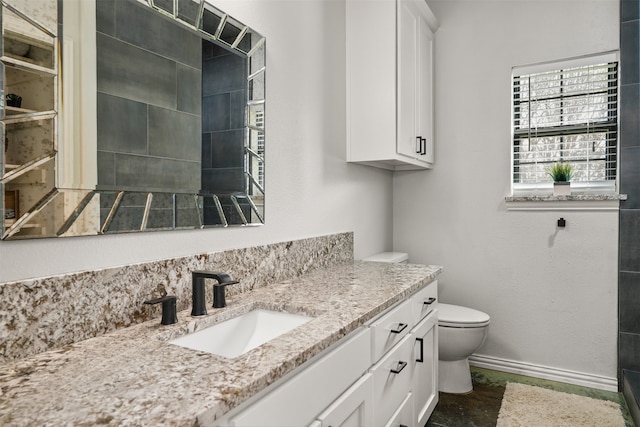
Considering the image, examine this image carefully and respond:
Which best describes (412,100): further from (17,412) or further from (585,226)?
(17,412)

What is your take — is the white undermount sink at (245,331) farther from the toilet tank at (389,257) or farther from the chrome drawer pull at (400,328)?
the toilet tank at (389,257)

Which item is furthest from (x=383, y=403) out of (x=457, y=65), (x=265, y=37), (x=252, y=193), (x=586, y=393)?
(x=457, y=65)

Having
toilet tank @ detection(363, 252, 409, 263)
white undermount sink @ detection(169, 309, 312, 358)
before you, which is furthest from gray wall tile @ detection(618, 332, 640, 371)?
white undermount sink @ detection(169, 309, 312, 358)

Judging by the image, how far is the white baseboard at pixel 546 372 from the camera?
2.51m

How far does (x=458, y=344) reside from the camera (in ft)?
7.79

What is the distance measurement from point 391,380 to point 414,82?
1.81 m

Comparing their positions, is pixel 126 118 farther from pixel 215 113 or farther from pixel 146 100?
pixel 215 113

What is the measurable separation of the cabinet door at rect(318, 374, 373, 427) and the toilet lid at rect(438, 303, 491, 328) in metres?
1.21

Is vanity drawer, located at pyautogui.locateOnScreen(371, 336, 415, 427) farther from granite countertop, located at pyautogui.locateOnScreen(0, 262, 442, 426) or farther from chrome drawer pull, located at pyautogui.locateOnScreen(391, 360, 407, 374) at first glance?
granite countertop, located at pyautogui.locateOnScreen(0, 262, 442, 426)

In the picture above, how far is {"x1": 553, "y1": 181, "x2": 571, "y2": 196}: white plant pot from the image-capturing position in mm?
2564

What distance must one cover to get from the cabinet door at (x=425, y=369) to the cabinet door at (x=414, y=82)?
1.00 m

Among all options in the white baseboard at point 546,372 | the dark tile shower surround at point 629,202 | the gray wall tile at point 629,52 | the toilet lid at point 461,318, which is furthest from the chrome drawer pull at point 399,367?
the gray wall tile at point 629,52

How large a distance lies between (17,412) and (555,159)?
9.87 ft

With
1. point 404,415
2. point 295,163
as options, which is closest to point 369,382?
point 404,415
